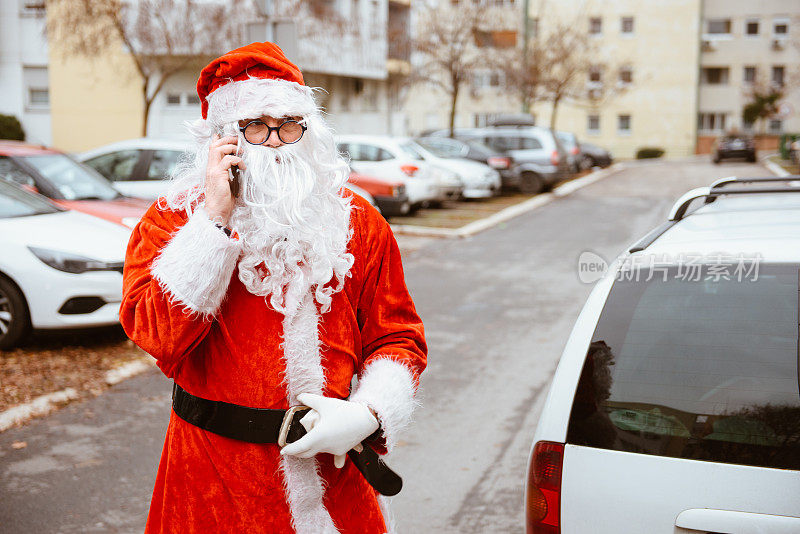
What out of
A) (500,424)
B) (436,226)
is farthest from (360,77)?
(500,424)

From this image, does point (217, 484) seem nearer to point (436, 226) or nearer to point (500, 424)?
point (500, 424)

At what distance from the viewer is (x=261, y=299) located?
2010mm

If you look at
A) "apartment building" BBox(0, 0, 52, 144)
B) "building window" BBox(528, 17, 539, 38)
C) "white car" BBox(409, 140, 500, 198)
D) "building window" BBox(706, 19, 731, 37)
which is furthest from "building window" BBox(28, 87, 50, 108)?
"building window" BBox(706, 19, 731, 37)

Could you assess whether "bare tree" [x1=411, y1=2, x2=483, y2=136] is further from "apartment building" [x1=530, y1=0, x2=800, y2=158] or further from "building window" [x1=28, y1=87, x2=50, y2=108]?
"apartment building" [x1=530, y1=0, x2=800, y2=158]

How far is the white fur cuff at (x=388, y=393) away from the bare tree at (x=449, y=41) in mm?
20341

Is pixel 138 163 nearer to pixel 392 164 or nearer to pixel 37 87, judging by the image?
pixel 392 164

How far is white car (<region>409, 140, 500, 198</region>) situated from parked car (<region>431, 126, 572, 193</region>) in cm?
216

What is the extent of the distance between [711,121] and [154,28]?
1786 inches

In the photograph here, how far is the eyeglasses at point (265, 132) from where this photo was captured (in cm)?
207

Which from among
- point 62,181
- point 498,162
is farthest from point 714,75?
point 62,181

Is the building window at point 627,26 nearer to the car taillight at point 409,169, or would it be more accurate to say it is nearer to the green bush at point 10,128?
the green bush at point 10,128

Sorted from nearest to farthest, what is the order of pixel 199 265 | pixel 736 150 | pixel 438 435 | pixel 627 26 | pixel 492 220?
pixel 199 265, pixel 438 435, pixel 492 220, pixel 736 150, pixel 627 26

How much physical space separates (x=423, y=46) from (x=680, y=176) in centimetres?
1286

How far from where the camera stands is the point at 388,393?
6.80ft
